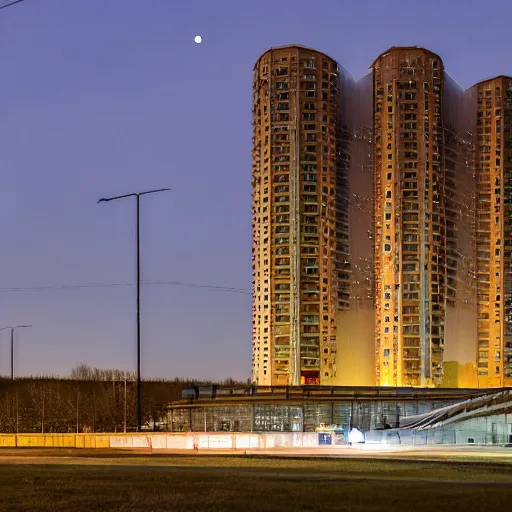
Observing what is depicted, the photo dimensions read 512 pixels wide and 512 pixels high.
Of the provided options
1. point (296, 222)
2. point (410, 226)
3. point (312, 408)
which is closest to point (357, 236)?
point (410, 226)

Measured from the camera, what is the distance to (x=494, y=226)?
358 feet

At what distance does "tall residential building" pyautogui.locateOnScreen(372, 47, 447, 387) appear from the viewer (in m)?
102

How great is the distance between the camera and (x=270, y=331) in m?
103

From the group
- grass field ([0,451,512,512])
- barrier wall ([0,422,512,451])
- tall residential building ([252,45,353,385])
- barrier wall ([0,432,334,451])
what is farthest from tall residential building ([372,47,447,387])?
grass field ([0,451,512,512])

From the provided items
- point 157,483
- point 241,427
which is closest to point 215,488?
point 157,483

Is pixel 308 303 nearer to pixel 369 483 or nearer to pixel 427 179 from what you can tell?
pixel 427 179

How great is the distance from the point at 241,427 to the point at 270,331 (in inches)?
847

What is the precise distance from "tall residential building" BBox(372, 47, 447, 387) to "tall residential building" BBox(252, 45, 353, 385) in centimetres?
522

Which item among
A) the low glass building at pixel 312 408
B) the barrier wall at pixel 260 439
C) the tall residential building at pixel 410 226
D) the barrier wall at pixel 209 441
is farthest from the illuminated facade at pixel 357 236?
the barrier wall at pixel 209 441

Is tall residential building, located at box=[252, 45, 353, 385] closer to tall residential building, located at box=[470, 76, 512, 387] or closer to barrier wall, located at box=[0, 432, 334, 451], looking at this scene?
tall residential building, located at box=[470, 76, 512, 387]

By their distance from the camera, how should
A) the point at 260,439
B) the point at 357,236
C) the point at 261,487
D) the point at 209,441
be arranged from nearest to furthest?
1. the point at 261,487
2. the point at 260,439
3. the point at 209,441
4. the point at 357,236

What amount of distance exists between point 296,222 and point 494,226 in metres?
22.2

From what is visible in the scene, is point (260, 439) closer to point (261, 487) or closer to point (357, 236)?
point (261, 487)

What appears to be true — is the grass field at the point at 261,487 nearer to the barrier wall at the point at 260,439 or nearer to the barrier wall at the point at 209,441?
the barrier wall at the point at 209,441
